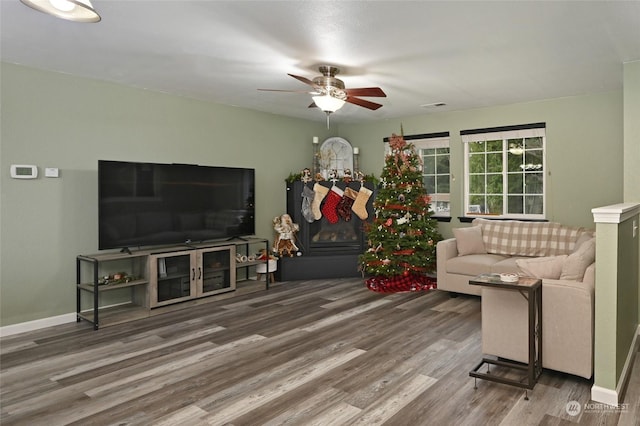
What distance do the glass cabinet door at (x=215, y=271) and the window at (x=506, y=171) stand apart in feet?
12.0

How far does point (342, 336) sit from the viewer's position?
398 centimetres

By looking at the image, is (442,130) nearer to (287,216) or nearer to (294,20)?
(287,216)

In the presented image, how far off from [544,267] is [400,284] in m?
2.86

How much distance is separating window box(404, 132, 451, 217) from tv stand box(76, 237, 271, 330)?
338cm

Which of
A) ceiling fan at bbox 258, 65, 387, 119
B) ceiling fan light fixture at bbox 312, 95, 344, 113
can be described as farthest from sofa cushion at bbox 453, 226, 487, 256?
ceiling fan light fixture at bbox 312, 95, 344, 113

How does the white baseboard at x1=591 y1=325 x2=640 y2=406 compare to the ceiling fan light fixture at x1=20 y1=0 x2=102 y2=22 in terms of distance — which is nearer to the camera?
the ceiling fan light fixture at x1=20 y1=0 x2=102 y2=22

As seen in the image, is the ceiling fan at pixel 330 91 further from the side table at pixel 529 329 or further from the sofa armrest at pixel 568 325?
the sofa armrest at pixel 568 325

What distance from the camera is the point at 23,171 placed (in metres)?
4.21

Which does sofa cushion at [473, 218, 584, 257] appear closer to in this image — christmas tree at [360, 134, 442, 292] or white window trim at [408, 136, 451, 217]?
christmas tree at [360, 134, 442, 292]

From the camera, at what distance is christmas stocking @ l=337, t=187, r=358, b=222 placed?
21.9 ft

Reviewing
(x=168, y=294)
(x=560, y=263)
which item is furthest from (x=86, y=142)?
(x=560, y=263)

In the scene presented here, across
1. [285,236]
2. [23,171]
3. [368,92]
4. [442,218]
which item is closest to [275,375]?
[368,92]

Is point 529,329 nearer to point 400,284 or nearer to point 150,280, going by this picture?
point 400,284

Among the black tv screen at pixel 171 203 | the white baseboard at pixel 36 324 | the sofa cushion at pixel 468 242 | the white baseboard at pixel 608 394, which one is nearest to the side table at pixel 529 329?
the white baseboard at pixel 608 394
